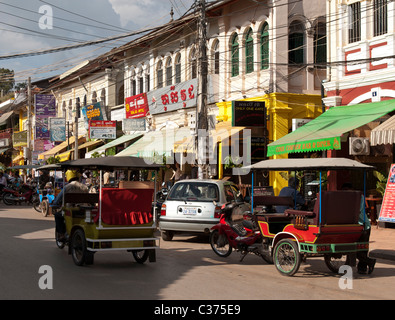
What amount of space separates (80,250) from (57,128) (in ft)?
101

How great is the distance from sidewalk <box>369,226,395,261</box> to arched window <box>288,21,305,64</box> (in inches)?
363

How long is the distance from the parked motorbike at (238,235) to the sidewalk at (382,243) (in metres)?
2.82

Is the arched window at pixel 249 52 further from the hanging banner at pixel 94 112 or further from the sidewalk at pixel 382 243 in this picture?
the hanging banner at pixel 94 112

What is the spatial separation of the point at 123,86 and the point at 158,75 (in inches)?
248

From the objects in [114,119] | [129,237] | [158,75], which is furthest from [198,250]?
[114,119]

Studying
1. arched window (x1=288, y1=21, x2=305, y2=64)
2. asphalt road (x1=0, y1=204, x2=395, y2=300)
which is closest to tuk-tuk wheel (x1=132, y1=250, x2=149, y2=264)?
asphalt road (x1=0, y1=204, x2=395, y2=300)

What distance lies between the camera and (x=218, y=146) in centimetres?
2494

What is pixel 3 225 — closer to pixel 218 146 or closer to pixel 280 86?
pixel 218 146

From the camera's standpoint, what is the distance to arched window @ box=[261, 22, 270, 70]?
79.4 ft

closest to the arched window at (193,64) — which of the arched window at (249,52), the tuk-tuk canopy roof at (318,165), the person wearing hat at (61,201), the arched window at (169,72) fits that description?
the arched window at (169,72)

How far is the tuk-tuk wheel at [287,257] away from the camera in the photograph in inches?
384

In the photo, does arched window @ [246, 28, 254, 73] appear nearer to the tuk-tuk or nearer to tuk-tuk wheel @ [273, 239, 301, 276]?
the tuk-tuk

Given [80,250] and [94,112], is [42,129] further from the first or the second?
[80,250]

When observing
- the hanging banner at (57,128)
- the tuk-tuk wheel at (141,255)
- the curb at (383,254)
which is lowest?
the curb at (383,254)
